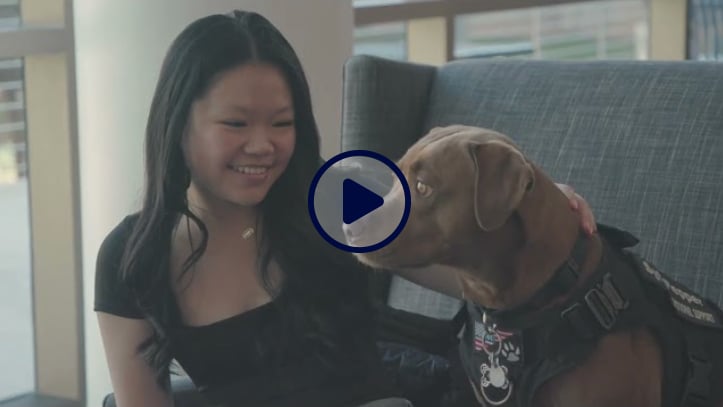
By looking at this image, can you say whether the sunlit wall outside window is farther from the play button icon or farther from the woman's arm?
the play button icon

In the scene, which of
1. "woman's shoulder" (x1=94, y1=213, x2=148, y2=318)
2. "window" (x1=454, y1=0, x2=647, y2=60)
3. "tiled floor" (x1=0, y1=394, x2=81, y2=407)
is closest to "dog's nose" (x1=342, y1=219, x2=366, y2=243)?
"woman's shoulder" (x1=94, y1=213, x2=148, y2=318)

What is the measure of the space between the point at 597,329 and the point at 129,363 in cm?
59

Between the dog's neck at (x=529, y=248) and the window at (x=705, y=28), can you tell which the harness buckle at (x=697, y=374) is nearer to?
the dog's neck at (x=529, y=248)

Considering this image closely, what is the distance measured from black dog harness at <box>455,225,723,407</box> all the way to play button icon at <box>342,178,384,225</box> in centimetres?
23

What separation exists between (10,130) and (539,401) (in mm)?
1488

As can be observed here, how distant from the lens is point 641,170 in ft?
5.86

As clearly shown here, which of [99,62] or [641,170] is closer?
[641,170]

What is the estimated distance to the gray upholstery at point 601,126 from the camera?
1730mm

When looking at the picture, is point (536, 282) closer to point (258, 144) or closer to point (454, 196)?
point (454, 196)

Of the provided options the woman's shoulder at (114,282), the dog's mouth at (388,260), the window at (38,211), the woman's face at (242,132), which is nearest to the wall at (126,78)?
the window at (38,211)

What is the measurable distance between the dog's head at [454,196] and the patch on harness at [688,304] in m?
0.23

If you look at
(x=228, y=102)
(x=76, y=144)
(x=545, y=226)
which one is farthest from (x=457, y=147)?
(x=76, y=144)

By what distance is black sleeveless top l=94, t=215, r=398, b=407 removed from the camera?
1511 mm

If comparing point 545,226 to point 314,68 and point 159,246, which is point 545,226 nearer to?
point 159,246
